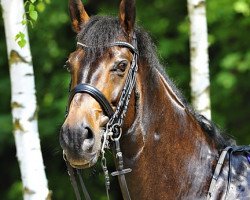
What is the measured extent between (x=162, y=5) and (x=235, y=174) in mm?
6783

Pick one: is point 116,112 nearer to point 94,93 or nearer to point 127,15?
point 94,93

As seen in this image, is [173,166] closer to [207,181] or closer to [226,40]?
[207,181]

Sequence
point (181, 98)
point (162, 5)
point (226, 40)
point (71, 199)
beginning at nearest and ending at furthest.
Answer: point (181, 98)
point (226, 40)
point (162, 5)
point (71, 199)

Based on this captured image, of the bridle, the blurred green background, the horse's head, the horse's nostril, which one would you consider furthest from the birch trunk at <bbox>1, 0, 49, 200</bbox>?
the blurred green background

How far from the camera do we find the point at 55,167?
12070 millimetres

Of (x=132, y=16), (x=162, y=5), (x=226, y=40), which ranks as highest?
(x=162, y=5)

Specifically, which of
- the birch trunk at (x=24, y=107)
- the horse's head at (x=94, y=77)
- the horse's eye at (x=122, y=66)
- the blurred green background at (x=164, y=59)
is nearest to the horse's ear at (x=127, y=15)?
the horse's head at (x=94, y=77)

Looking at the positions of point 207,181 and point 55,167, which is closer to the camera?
point 207,181

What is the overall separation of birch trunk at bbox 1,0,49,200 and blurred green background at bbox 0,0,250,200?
10.6ft

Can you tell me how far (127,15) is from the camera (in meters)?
4.12

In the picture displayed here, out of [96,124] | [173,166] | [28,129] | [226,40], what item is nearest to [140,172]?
[173,166]

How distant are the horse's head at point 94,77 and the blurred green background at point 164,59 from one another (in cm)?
506

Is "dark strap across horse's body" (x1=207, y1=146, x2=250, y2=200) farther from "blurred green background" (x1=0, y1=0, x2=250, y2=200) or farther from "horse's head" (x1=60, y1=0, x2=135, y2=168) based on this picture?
"blurred green background" (x1=0, y1=0, x2=250, y2=200)

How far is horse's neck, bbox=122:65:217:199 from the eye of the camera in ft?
13.5
